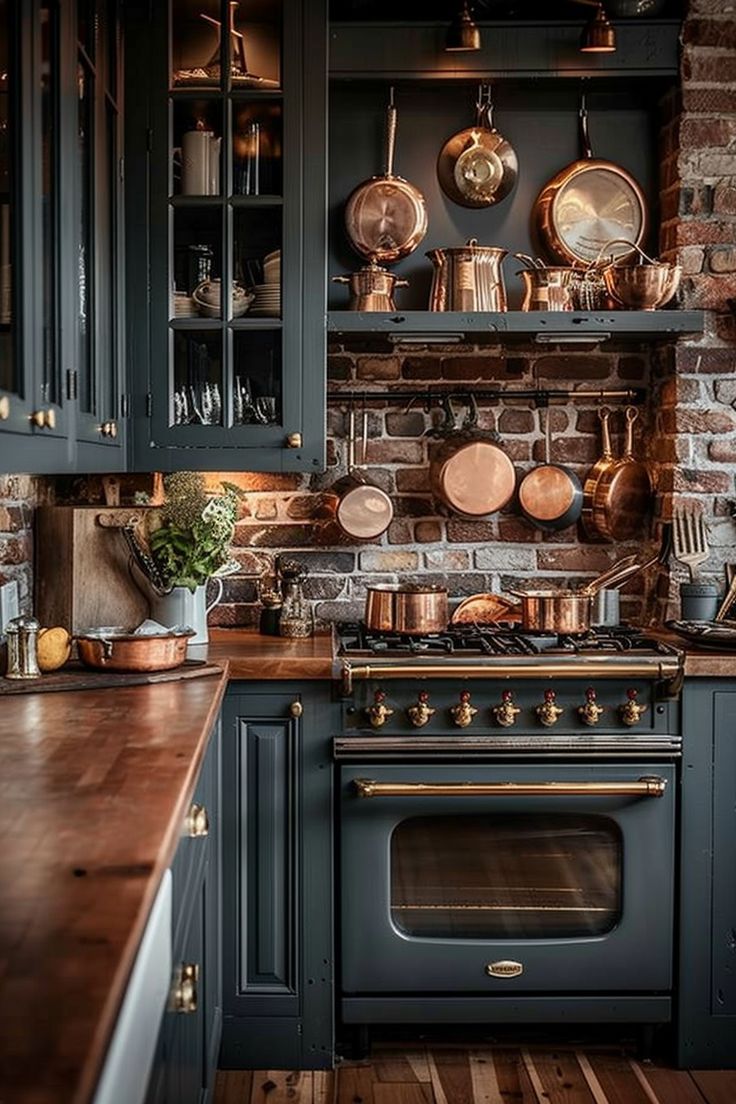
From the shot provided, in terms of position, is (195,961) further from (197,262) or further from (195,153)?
(195,153)

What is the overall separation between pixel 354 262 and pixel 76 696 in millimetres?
1630

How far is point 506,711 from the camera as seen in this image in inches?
120

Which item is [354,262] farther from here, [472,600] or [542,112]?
[472,600]

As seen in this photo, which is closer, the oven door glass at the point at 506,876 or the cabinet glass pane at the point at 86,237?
the cabinet glass pane at the point at 86,237

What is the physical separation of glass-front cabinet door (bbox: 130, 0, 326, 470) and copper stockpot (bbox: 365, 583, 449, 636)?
0.39 m

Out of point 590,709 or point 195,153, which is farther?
point 195,153

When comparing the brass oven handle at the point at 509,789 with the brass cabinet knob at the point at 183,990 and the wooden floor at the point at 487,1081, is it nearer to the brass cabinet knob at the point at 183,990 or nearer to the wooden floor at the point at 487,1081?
the wooden floor at the point at 487,1081

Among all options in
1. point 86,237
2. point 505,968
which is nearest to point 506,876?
point 505,968

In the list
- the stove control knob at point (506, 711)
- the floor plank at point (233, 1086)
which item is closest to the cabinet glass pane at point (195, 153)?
the stove control knob at point (506, 711)

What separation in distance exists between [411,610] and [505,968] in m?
0.88

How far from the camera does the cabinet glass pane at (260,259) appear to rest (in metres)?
3.30

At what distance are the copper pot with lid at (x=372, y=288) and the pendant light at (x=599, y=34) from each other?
76cm

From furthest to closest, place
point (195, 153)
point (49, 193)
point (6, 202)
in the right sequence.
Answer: point (195, 153)
point (49, 193)
point (6, 202)

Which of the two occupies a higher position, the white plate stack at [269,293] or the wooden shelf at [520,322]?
the white plate stack at [269,293]
